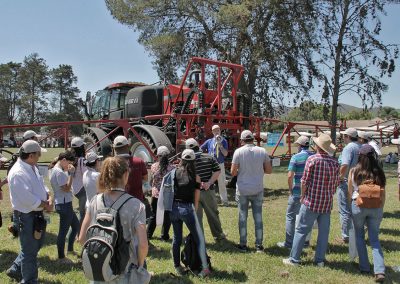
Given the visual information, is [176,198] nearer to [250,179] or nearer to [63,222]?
[250,179]

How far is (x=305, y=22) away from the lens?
64.1ft

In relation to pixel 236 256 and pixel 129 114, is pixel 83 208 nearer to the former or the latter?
pixel 236 256

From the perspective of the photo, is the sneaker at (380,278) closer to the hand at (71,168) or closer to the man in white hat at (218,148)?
the hand at (71,168)

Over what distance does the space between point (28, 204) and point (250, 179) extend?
2734 millimetres

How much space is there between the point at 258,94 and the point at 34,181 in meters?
16.9

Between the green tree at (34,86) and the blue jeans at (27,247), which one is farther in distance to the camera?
the green tree at (34,86)

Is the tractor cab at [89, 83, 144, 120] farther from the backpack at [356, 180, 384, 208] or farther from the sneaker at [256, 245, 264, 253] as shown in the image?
the backpack at [356, 180, 384, 208]

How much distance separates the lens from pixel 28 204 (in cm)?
398

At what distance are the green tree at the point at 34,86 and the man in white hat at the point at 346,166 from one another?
198 feet

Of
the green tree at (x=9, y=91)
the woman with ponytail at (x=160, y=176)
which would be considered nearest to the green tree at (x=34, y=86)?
the green tree at (x=9, y=91)

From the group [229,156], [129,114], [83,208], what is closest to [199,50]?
[129,114]

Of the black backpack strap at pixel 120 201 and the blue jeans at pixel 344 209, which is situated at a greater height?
the black backpack strap at pixel 120 201

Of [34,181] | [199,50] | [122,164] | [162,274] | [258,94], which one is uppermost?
[199,50]

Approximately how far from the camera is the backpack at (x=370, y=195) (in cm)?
444
